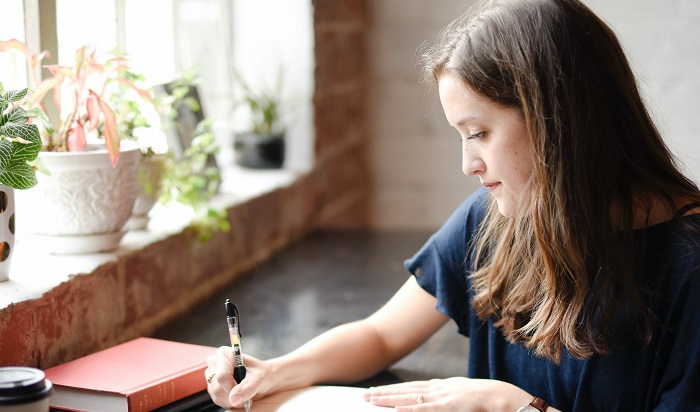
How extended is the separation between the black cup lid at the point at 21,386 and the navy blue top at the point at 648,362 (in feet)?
2.50

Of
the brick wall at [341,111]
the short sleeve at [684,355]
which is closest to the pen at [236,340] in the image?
the short sleeve at [684,355]

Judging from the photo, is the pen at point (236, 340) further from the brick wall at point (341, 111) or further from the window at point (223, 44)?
the brick wall at point (341, 111)

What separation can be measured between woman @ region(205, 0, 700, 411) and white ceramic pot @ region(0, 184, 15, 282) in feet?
1.18

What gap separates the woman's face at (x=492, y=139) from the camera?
4.04ft

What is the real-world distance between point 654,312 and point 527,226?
22cm

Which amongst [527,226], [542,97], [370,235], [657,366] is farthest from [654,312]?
[370,235]

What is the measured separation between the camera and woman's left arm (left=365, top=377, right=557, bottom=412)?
126cm

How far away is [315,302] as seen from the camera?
194 cm

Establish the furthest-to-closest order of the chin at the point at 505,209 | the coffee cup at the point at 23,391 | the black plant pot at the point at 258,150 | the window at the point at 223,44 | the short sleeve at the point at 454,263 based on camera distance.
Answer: the black plant pot at the point at 258,150 < the window at the point at 223,44 < the short sleeve at the point at 454,263 < the chin at the point at 505,209 < the coffee cup at the point at 23,391

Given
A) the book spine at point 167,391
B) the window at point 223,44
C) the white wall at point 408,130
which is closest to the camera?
the book spine at point 167,391

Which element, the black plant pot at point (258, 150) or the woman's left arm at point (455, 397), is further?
the black plant pot at point (258, 150)

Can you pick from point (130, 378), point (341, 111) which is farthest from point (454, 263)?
point (341, 111)

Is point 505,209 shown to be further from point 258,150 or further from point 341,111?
point 341,111

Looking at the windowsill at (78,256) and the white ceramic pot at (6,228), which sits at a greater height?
the white ceramic pot at (6,228)
